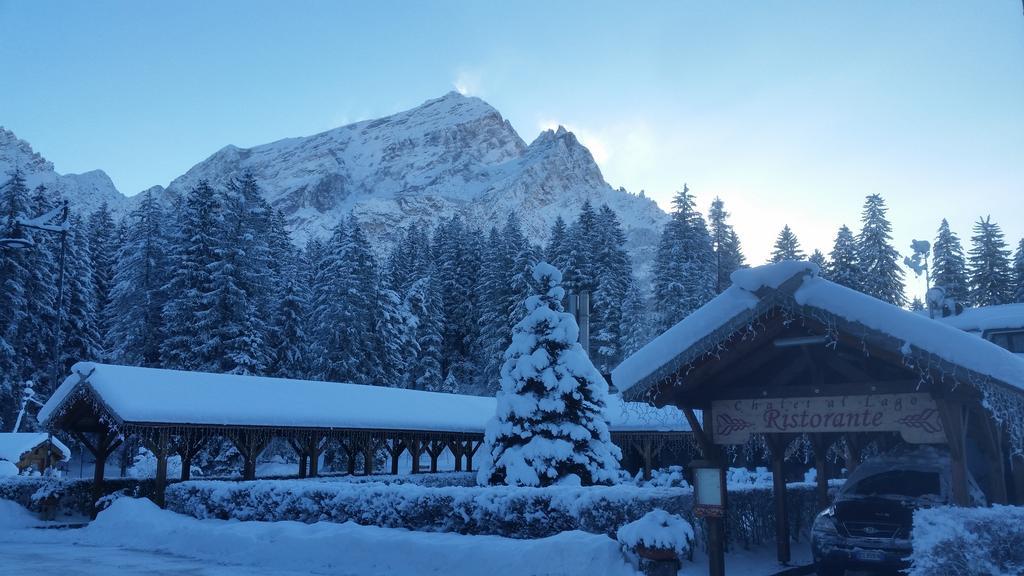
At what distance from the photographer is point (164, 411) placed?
20.8 meters

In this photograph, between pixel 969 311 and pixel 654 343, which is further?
pixel 969 311

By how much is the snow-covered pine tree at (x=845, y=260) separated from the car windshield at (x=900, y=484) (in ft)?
162

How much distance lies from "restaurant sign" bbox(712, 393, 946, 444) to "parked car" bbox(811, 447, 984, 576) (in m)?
1.50

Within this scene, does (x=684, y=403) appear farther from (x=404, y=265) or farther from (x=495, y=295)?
(x=404, y=265)

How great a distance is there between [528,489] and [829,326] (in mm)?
7931

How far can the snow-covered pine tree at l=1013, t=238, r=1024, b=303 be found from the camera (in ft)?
184

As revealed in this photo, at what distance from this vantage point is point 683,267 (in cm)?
5959

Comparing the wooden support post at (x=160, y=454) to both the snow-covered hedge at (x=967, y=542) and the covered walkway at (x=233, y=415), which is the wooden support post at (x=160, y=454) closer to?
the covered walkway at (x=233, y=415)

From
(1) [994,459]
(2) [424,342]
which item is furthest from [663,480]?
(2) [424,342]

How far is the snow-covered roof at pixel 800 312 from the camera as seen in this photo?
321 inches

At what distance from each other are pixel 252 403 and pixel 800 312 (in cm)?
1894

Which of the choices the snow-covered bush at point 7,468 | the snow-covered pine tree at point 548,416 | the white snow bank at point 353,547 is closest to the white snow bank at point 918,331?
the white snow bank at point 353,547

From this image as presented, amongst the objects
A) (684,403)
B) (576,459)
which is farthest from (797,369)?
(576,459)

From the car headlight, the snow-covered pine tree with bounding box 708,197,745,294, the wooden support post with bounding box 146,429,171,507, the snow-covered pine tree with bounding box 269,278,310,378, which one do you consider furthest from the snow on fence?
the snow-covered pine tree with bounding box 708,197,745,294
